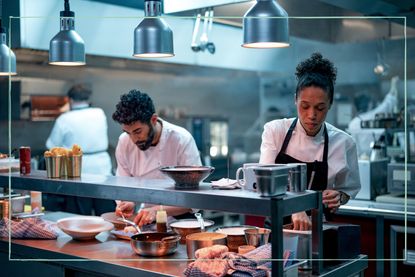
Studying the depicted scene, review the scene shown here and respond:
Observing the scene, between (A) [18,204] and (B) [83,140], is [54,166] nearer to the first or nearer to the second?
(A) [18,204]

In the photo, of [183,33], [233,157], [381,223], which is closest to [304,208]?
[381,223]

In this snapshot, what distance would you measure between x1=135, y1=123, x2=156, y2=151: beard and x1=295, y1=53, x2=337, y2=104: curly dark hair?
38.6 inches

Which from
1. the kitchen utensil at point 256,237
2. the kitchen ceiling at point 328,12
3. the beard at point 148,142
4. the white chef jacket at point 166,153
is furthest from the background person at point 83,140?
the kitchen utensil at point 256,237

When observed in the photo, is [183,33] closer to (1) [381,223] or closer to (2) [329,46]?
(1) [381,223]

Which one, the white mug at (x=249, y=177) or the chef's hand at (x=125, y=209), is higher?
the white mug at (x=249, y=177)

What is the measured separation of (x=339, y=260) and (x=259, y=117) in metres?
6.22

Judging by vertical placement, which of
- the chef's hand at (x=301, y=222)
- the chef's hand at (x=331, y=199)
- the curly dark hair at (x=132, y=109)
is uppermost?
the curly dark hair at (x=132, y=109)

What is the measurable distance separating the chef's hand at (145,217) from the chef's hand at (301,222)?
0.86 m

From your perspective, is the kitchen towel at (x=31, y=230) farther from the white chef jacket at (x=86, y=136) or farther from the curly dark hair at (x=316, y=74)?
the white chef jacket at (x=86, y=136)

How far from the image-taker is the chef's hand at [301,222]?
2.54 metres

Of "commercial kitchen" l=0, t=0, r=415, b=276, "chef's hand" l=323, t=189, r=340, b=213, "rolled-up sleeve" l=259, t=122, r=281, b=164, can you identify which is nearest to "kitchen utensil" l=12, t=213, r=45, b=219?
"commercial kitchen" l=0, t=0, r=415, b=276

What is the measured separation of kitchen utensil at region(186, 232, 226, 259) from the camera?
250 centimetres

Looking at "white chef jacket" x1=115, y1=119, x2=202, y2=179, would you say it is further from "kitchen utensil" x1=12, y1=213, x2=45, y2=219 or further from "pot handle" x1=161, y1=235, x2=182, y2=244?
"pot handle" x1=161, y1=235, x2=182, y2=244

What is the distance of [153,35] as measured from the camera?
2.69 meters
